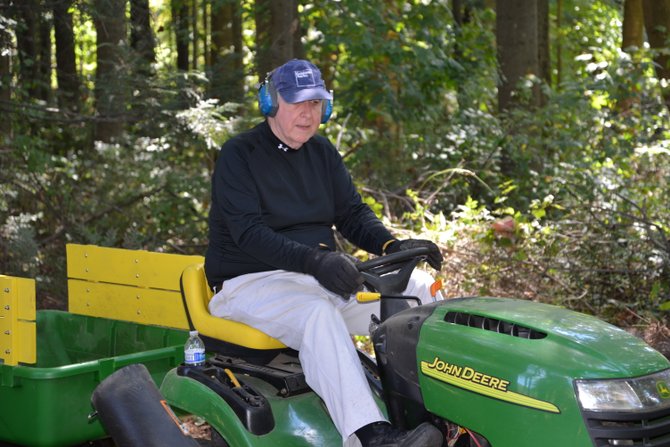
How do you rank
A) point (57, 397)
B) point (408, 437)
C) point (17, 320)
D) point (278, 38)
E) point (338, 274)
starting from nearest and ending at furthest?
point (408, 437) < point (338, 274) < point (57, 397) < point (17, 320) < point (278, 38)

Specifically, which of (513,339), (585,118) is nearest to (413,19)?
(585,118)

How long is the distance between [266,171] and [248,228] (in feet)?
1.09

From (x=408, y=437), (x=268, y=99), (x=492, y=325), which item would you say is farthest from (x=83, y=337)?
(x=492, y=325)

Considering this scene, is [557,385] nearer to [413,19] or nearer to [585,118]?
[585,118]

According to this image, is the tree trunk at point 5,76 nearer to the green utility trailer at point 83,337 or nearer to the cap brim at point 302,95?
the green utility trailer at point 83,337

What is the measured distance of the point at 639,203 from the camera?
679cm

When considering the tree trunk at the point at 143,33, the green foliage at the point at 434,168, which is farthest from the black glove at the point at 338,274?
the tree trunk at the point at 143,33

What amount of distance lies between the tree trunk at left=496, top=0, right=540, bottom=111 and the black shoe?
7436mm

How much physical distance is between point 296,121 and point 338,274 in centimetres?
89

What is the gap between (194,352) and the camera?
3.66 meters

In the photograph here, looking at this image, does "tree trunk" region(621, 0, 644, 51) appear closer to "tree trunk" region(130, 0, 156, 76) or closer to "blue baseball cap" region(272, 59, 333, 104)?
"tree trunk" region(130, 0, 156, 76)

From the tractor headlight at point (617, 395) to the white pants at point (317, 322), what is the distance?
78cm

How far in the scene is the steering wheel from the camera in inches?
133

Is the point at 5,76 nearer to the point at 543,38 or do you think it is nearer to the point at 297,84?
the point at 297,84
